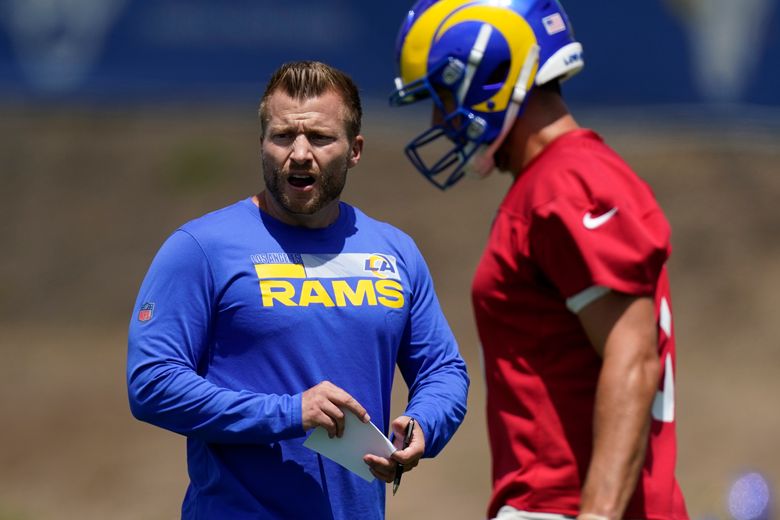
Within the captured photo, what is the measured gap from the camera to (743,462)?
9867 mm

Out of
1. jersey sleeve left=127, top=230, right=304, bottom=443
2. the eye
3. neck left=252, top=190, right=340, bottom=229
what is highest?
the eye

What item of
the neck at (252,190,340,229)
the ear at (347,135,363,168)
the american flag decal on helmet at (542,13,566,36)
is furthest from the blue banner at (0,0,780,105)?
the american flag decal on helmet at (542,13,566,36)

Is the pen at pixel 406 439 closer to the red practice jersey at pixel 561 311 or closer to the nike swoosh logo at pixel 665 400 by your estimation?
the red practice jersey at pixel 561 311

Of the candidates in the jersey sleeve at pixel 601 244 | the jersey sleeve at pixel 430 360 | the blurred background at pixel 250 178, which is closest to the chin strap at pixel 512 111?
the jersey sleeve at pixel 601 244

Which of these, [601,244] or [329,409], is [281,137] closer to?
[329,409]

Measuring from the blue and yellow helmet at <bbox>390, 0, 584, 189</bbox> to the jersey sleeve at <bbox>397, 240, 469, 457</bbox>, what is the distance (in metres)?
1.09

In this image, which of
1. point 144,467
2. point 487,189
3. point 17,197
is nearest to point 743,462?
point 144,467

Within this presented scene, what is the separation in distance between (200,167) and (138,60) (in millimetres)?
2054

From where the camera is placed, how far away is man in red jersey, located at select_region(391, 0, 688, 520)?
2877 mm

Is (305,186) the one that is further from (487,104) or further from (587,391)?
(587,391)

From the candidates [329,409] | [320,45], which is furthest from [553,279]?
[320,45]

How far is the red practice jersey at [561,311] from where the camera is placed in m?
2.90

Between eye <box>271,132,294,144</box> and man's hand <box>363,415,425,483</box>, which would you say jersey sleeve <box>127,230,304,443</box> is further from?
eye <box>271,132,294,144</box>

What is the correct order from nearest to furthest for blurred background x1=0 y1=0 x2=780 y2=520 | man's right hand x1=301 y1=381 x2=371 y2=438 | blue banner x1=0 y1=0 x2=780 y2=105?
man's right hand x1=301 y1=381 x2=371 y2=438 → blurred background x1=0 y1=0 x2=780 y2=520 → blue banner x1=0 y1=0 x2=780 y2=105
